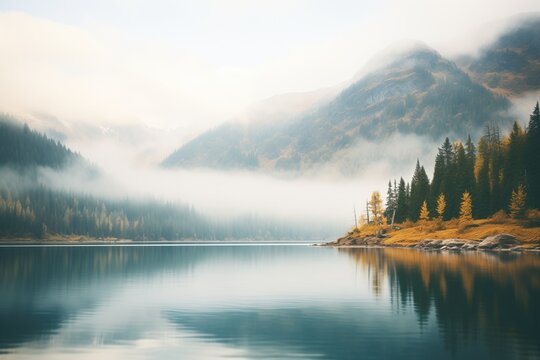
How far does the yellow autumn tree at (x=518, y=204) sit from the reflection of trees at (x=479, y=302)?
235ft

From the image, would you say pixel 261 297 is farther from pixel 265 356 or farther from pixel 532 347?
pixel 532 347

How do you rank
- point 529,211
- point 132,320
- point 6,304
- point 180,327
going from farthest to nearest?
point 529,211
point 6,304
point 132,320
point 180,327

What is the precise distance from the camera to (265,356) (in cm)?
2662

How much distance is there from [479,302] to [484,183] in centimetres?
12245

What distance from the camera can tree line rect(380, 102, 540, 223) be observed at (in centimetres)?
14000

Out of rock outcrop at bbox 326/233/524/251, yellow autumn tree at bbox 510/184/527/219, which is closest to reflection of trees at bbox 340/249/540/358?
rock outcrop at bbox 326/233/524/251

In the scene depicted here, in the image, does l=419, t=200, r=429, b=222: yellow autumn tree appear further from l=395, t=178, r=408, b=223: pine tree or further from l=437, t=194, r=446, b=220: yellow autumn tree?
l=395, t=178, r=408, b=223: pine tree

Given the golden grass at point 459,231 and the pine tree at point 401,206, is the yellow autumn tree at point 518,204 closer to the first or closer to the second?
the golden grass at point 459,231

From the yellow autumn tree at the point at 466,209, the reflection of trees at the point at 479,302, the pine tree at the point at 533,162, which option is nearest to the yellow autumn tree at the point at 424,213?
the yellow autumn tree at the point at 466,209

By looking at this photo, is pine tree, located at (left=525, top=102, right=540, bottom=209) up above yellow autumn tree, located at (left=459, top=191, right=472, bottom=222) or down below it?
above

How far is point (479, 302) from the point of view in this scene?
140 ft

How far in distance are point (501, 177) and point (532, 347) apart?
13665 centimetres

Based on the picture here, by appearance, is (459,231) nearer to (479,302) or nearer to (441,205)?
(441,205)

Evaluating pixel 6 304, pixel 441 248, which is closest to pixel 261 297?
pixel 6 304
